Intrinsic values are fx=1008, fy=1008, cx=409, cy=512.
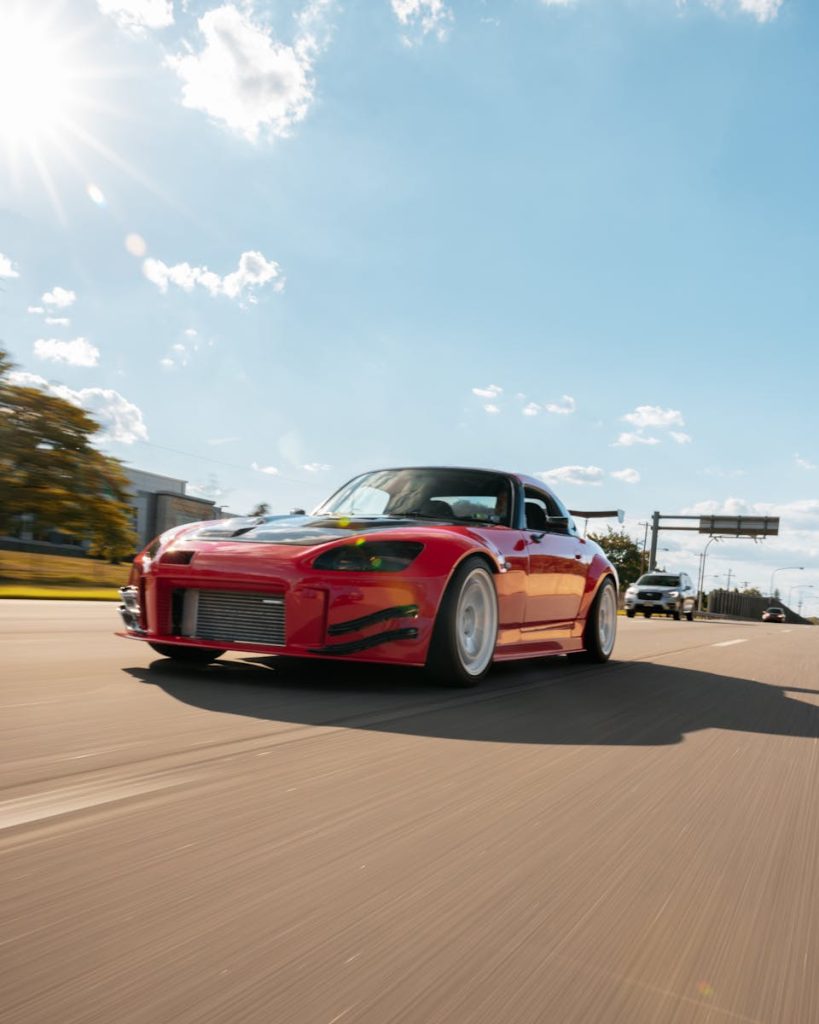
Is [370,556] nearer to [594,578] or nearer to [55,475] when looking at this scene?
[594,578]

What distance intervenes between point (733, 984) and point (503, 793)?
1.43m

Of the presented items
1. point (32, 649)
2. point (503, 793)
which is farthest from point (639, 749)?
point (32, 649)

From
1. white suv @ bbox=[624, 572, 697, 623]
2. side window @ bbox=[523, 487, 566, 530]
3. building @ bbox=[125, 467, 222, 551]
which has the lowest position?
white suv @ bbox=[624, 572, 697, 623]

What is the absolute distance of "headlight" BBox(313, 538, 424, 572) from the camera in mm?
5215

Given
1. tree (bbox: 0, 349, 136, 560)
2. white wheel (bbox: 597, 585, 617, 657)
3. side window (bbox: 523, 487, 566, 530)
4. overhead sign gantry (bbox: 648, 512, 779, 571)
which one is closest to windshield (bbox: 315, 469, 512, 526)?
side window (bbox: 523, 487, 566, 530)

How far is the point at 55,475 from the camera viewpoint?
24141mm

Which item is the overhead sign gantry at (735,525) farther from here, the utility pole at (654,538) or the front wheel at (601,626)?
the front wheel at (601,626)

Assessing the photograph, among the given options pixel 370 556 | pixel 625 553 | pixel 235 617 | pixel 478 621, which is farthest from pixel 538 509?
pixel 625 553

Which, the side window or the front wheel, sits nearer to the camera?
the side window

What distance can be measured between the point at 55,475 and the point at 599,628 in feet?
61.7

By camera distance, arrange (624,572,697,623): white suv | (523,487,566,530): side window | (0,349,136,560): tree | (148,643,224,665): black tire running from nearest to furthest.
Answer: (148,643,224,665): black tire → (523,487,566,530): side window → (0,349,136,560): tree → (624,572,697,623): white suv

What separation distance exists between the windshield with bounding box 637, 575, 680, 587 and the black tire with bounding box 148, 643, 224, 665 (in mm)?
31424

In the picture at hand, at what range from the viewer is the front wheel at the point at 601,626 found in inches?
324

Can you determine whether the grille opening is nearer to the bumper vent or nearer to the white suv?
the bumper vent
